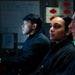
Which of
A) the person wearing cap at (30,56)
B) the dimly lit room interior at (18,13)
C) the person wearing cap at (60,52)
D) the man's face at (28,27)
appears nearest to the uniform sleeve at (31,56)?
the person wearing cap at (30,56)

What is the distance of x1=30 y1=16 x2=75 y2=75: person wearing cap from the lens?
5.97 feet

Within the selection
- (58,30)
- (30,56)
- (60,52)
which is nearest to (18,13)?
(30,56)

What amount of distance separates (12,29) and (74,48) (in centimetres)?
180

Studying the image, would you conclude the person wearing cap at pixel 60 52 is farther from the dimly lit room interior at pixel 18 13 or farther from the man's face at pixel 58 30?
the dimly lit room interior at pixel 18 13

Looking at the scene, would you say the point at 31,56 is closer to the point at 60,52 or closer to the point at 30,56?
the point at 30,56

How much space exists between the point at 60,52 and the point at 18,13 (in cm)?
178

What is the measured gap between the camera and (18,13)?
11.7 feet

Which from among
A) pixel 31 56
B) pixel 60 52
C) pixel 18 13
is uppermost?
pixel 18 13

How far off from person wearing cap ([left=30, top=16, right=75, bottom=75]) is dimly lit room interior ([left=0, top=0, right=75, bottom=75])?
4.61 feet

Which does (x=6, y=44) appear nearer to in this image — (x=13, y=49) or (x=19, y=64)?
(x=13, y=49)

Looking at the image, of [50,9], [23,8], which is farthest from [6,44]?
[50,9]

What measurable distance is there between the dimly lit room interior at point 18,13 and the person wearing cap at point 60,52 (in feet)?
4.61

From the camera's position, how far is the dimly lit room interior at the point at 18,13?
11.6 feet

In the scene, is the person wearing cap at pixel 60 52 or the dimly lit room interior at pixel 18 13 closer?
the person wearing cap at pixel 60 52
